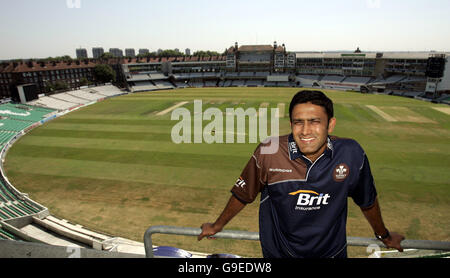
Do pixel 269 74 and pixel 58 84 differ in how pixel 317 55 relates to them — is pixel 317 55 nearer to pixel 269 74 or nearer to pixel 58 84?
pixel 269 74

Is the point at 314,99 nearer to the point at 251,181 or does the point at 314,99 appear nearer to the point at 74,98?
the point at 251,181

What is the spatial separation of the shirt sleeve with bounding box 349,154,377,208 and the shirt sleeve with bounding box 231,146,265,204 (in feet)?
3.39

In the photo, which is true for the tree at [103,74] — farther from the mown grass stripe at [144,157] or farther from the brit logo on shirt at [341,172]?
the brit logo on shirt at [341,172]

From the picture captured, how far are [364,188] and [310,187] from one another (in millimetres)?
643

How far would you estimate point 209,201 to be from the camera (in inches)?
666

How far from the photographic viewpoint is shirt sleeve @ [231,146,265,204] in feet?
9.46

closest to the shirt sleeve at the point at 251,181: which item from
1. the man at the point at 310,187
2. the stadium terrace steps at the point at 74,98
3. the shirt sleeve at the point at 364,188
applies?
the man at the point at 310,187

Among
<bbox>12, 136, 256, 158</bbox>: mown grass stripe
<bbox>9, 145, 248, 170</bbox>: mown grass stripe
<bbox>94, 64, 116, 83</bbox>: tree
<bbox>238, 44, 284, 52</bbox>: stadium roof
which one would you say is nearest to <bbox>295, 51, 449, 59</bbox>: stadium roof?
<bbox>238, 44, 284, 52</bbox>: stadium roof

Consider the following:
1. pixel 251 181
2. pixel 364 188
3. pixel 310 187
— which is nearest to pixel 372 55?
pixel 364 188

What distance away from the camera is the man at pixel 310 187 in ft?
8.95

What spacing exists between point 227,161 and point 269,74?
7293cm

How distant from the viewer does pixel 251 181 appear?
293 cm

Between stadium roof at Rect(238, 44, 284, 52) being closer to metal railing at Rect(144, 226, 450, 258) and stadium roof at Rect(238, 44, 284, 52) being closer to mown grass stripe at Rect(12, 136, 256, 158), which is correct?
mown grass stripe at Rect(12, 136, 256, 158)
